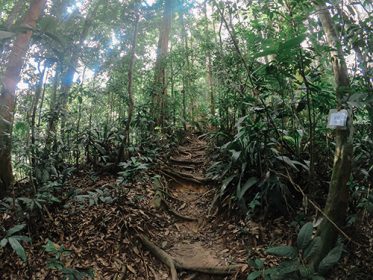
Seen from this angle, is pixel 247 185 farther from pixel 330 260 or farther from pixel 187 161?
pixel 187 161

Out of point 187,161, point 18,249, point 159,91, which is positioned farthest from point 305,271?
point 159,91

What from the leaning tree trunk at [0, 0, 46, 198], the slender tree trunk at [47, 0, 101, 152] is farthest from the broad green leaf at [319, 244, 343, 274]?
the leaning tree trunk at [0, 0, 46, 198]

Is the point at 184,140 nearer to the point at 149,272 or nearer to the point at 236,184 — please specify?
the point at 236,184

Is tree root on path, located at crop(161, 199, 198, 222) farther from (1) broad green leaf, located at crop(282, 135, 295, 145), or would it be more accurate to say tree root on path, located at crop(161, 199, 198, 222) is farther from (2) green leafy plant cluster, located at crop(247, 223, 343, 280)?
(2) green leafy plant cluster, located at crop(247, 223, 343, 280)

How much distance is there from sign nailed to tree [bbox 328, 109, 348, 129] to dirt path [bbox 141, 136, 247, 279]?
1.83 meters

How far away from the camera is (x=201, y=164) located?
786 centimetres

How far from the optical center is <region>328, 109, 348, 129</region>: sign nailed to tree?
2598mm

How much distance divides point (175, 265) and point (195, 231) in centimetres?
110

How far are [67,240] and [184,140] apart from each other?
21.5 feet

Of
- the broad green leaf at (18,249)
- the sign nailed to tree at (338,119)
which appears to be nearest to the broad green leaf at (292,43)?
the sign nailed to tree at (338,119)

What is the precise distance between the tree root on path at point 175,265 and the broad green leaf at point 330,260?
1036 millimetres

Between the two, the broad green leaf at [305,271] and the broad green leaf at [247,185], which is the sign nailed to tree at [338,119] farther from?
the broad green leaf at [247,185]

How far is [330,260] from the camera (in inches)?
102

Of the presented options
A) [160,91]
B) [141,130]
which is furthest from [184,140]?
[141,130]
